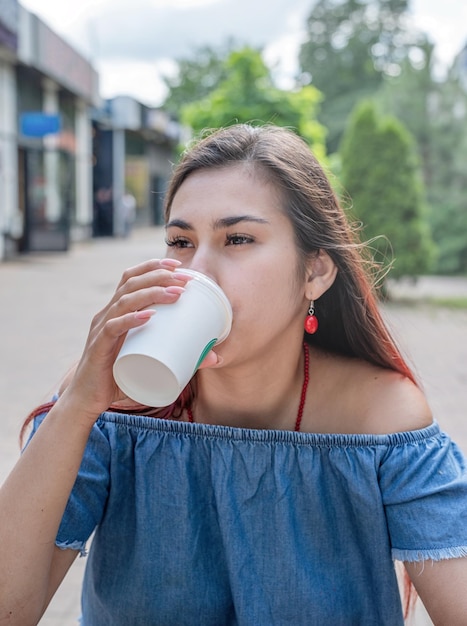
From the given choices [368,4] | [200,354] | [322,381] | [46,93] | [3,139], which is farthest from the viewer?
[368,4]

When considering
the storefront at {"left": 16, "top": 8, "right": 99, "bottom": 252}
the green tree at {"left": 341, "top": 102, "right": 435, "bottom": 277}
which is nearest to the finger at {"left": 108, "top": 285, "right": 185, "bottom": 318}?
the green tree at {"left": 341, "top": 102, "right": 435, "bottom": 277}

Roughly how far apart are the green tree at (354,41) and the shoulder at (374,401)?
44559mm

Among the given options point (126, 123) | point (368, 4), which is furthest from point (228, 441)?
point (368, 4)

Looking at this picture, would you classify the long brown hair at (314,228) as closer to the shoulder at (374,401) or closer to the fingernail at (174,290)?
the shoulder at (374,401)

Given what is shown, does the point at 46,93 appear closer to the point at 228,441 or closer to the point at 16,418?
the point at 16,418

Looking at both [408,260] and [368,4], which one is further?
[368,4]

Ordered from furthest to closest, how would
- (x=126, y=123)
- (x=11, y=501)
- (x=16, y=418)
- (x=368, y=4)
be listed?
(x=368, y=4) → (x=126, y=123) → (x=16, y=418) → (x=11, y=501)

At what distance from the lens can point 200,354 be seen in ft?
3.91

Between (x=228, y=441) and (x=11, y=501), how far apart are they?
1.42 feet

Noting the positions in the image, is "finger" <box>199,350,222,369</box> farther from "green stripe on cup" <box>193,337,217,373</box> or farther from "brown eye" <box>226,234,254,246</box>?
"brown eye" <box>226,234,254,246</box>

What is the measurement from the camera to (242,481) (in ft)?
4.76

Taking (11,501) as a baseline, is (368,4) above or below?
above

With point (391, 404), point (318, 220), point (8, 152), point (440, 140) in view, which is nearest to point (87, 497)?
point (391, 404)

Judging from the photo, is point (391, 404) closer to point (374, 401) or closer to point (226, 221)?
point (374, 401)
